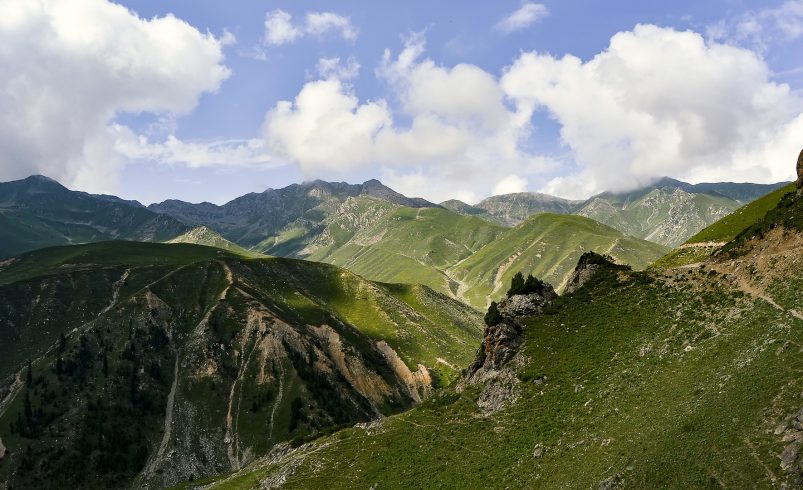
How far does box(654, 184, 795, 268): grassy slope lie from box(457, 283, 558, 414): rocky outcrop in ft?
139

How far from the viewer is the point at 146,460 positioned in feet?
461

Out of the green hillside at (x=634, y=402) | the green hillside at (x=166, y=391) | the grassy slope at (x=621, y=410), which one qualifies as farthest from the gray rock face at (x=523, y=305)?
the green hillside at (x=166, y=391)

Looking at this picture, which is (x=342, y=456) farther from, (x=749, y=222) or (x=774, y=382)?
(x=749, y=222)

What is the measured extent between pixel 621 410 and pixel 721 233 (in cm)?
8478

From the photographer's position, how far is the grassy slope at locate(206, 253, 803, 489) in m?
40.9

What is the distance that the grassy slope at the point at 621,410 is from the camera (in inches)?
1610

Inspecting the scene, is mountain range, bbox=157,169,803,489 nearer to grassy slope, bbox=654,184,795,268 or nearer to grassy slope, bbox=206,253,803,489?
grassy slope, bbox=206,253,803,489

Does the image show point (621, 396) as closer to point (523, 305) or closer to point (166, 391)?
point (523, 305)

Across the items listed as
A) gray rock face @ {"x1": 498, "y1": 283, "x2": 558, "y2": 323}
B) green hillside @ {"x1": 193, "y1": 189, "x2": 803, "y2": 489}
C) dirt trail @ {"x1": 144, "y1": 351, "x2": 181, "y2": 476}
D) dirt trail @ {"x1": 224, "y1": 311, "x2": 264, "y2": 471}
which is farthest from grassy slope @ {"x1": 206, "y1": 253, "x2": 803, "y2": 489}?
dirt trail @ {"x1": 144, "y1": 351, "x2": 181, "y2": 476}

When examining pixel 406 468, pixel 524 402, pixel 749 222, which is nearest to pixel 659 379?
pixel 524 402

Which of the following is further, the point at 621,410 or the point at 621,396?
the point at 621,396

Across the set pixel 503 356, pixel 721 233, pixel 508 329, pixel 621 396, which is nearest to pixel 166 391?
pixel 503 356

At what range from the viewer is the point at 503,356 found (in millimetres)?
77188

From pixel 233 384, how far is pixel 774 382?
6184 inches
